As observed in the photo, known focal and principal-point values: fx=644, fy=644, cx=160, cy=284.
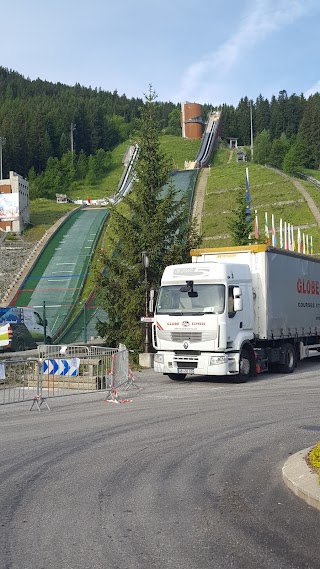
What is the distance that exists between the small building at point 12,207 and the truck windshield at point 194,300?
4929cm

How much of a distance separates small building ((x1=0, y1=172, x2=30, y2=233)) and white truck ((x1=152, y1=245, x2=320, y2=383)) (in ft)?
156

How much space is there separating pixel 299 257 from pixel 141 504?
682 inches

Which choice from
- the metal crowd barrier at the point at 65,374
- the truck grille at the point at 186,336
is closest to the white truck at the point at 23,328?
the metal crowd barrier at the point at 65,374

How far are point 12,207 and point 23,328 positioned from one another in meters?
38.6

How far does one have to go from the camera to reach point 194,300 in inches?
739

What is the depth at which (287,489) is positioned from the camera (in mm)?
7234

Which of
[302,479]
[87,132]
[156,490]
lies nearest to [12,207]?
[156,490]

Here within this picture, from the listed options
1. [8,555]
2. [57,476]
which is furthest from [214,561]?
[57,476]

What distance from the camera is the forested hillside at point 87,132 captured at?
125m

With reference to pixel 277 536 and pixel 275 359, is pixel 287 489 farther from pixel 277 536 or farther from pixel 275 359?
pixel 275 359

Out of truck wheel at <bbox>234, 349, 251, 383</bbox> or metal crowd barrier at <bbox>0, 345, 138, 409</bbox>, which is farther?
truck wheel at <bbox>234, 349, 251, 383</bbox>

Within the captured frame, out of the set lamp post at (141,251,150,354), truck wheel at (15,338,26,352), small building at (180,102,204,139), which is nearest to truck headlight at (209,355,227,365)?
lamp post at (141,251,150,354)

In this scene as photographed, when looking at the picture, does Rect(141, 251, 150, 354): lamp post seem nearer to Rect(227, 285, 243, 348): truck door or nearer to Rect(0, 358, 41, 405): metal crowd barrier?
Rect(227, 285, 243, 348): truck door

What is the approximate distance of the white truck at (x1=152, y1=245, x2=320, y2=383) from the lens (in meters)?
18.4
